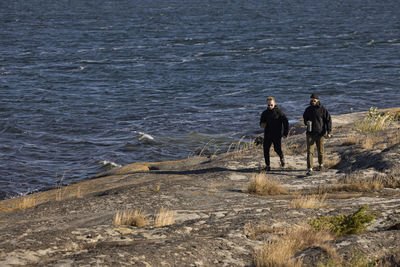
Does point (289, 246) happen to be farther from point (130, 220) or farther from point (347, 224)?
point (130, 220)

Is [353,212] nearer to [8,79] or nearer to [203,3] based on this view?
[8,79]

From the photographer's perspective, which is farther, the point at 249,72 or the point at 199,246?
the point at 249,72

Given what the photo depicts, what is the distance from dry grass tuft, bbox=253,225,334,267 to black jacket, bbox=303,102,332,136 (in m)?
5.34

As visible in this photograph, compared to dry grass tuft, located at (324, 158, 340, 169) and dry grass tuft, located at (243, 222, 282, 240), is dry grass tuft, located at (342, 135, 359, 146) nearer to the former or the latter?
dry grass tuft, located at (324, 158, 340, 169)

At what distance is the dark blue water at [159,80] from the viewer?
26.7 m

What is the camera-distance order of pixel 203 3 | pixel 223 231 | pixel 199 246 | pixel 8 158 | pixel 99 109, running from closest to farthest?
pixel 199 246, pixel 223 231, pixel 8 158, pixel 99 109, pixel 203 3

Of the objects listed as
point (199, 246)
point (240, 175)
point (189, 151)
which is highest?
point (199, 246)

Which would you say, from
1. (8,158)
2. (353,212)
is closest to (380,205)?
(353,212)

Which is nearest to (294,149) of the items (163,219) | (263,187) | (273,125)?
(273,125)

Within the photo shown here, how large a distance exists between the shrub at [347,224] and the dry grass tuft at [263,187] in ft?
11.2

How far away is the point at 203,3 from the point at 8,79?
77895 millimetres

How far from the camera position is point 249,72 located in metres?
45.3

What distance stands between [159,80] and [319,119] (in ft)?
91.7

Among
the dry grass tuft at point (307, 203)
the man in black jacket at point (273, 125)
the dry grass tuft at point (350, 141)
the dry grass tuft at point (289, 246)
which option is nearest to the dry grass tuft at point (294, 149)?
the dry grass tuft at point (350, 141)
